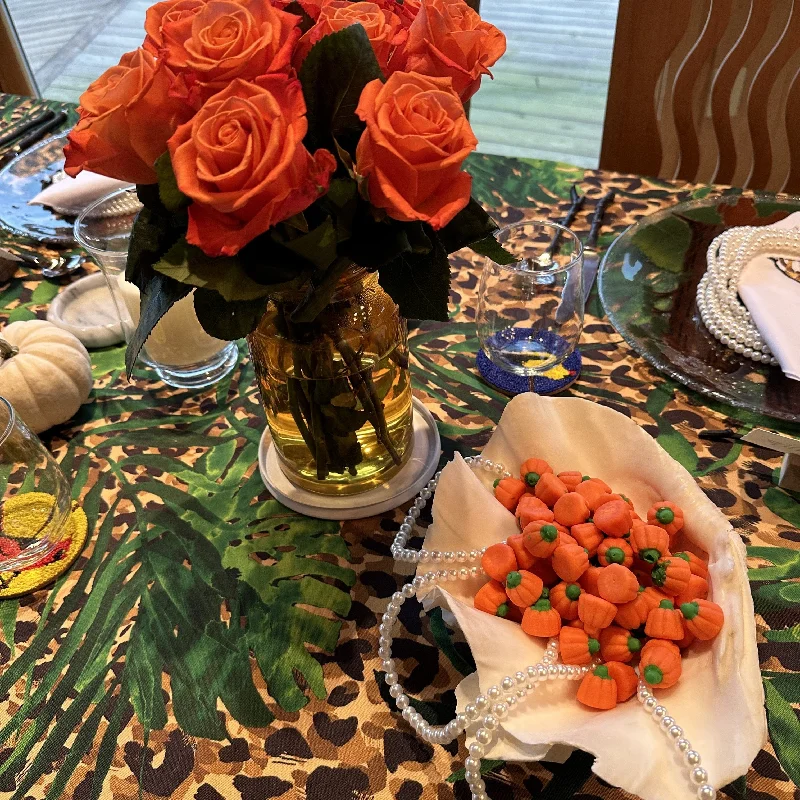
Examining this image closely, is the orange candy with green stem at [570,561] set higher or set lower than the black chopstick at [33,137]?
higher

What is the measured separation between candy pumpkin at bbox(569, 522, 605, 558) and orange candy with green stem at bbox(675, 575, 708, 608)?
0.06 meters

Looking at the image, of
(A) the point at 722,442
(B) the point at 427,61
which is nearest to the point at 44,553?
(B) the point at 427,61

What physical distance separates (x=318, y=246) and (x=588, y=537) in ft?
0.93

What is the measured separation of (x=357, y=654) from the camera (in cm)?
59

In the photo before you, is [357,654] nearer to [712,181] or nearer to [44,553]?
[44,553]

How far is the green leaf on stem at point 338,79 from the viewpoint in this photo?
441 mm

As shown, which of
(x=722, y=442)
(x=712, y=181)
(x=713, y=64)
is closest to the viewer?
(x=722, y=442)

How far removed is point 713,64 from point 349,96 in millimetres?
1033

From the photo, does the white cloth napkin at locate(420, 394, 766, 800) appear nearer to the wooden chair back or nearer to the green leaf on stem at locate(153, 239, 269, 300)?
the green leaf on stem at locate(153, 239, 269, 300)

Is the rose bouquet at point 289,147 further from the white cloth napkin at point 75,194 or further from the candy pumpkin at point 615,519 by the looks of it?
the white cloth napkin at point 75,194

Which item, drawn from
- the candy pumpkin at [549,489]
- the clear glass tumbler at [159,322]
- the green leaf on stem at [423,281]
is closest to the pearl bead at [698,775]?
the candy pumpkin at [549,489]

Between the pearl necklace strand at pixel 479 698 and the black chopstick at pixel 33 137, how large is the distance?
1.05 m

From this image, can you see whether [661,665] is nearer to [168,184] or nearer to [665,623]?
[665,623]

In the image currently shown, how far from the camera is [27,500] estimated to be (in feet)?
2.11
